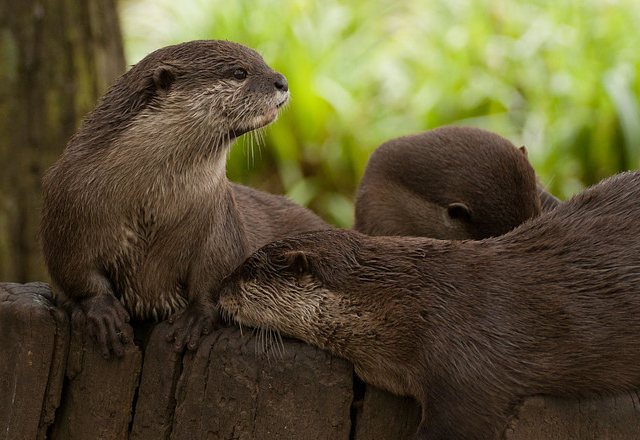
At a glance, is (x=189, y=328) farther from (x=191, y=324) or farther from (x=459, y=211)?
(x=459, y=211)

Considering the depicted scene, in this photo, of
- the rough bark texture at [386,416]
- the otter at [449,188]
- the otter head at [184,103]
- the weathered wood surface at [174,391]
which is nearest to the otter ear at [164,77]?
the otter head at [184,103]

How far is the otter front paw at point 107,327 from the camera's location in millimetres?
2486

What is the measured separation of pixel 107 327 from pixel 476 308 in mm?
1060

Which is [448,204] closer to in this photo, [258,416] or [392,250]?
[392,250]

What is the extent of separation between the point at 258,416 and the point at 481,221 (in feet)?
4.19

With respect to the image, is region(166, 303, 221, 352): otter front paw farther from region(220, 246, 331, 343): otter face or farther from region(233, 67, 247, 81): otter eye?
region(233, 67, 247, 81): otter eye

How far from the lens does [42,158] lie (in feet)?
13.7

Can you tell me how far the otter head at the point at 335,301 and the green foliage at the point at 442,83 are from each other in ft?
11.4

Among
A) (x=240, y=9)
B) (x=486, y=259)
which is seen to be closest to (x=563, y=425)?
(x=486, y=259)

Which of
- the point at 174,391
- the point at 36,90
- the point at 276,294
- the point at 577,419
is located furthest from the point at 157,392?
the point at 36,90

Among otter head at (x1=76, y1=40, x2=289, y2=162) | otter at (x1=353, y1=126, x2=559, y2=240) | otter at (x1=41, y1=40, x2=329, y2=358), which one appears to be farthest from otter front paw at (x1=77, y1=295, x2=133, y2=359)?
otter at (x1=353, y1=126, x2=559, y2=240)

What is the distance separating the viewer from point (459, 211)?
10.9ft

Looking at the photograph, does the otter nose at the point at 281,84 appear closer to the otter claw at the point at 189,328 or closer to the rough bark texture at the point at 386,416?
the otter claw at the point at 189,328

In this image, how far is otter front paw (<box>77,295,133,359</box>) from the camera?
2.49 meters
